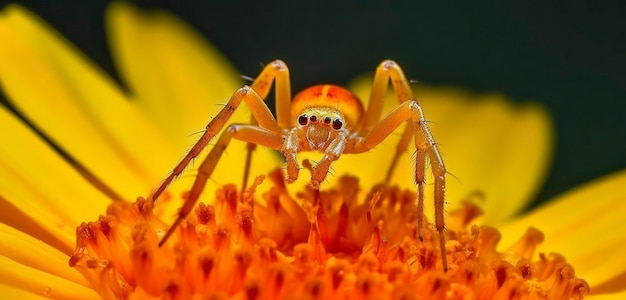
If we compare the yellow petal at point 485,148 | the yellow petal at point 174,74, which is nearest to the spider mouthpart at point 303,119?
the yellow petal at point 174,74

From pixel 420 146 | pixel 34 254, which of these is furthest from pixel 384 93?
pixel 34 254

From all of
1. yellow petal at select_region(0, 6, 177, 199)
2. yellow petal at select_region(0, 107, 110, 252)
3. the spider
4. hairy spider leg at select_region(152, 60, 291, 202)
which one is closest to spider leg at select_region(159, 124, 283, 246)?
the spider

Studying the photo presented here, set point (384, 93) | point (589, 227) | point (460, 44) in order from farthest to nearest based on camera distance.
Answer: point (460, 44) → point (589, 227) → point (384, 93)

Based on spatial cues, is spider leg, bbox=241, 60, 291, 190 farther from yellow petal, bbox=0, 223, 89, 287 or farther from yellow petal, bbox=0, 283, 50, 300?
yellow petal, bbox=0, 283, 50, 300

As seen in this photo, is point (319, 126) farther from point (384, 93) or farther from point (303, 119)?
point (384, 93)

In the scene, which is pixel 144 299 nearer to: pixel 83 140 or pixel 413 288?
pixel 413 288

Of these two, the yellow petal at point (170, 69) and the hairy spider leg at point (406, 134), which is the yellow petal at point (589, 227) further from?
the yellow petal at point (170, 69)
